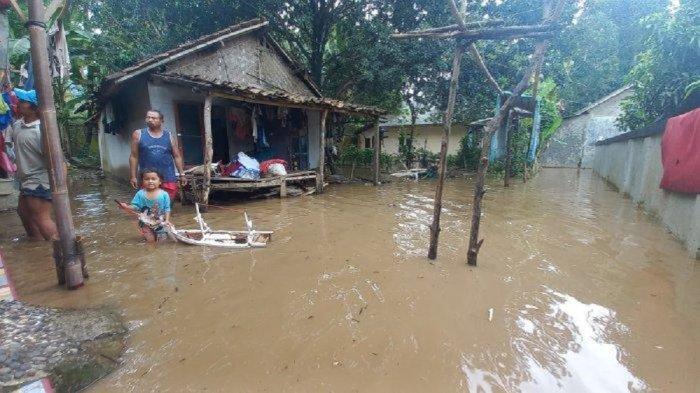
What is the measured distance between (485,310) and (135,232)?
195 inches

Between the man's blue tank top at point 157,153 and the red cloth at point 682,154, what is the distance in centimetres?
693

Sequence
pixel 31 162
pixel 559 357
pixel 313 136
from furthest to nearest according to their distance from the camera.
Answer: pixel 313 136 < pixel 31 162 < pixel 559 357

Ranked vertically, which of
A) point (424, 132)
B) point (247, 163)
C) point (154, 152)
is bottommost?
point (247, 163)

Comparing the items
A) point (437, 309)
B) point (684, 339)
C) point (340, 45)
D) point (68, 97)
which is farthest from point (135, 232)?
point (68, 97)

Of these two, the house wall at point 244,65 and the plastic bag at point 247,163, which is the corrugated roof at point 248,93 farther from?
the house wall at point 244,65

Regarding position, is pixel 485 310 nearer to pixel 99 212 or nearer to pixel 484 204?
pixel 484 204

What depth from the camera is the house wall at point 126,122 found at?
8281mm

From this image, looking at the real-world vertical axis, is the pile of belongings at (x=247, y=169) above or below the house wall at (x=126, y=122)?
below

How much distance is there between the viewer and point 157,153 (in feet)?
16.2

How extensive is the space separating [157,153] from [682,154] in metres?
7.40

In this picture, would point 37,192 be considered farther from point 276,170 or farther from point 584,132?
point 584,132

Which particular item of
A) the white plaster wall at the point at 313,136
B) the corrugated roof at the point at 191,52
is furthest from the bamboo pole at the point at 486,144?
the white plaster wall at the point at 313,136

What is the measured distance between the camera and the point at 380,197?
8.94 meters

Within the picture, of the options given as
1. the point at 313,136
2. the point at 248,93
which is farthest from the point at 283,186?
the point at 313,136
